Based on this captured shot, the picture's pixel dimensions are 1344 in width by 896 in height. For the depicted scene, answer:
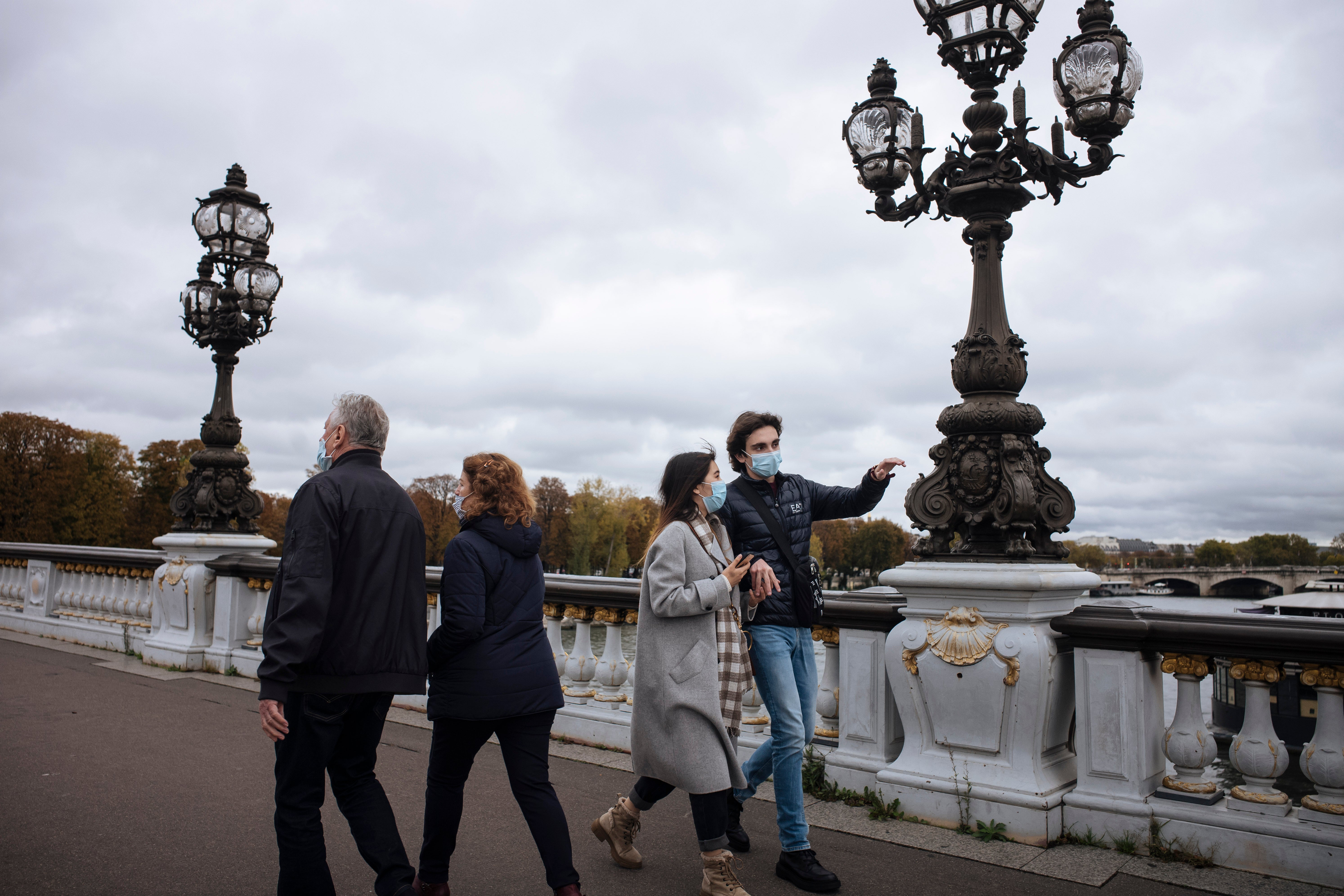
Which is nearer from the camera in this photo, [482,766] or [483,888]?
[483,888]

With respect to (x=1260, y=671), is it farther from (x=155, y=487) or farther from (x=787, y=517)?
(x=155, y=487)

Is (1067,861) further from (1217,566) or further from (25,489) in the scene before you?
(1217,566)

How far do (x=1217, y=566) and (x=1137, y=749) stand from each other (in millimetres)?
116210

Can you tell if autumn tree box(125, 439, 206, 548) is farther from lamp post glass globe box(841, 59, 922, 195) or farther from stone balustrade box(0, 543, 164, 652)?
lamp post glass globe box(841, 59, 922, 195)

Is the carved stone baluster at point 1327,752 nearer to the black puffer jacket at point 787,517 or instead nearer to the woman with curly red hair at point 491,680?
the black puffer jacket at point 787,517

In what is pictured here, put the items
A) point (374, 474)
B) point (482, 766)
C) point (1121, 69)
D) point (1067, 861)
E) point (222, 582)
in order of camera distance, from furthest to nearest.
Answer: point (222, 582)
point (482, 766)
point (1121, 69)
point (1067, 861)
point (374, 474)

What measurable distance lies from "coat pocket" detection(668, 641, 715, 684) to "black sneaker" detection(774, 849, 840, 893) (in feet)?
3.10

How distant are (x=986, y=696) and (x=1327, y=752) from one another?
1.41 m

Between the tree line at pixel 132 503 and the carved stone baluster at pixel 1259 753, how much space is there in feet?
76.9

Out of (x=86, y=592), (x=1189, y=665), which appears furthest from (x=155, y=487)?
(x=1189, y=665)

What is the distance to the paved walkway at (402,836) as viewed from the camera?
12.7 feet

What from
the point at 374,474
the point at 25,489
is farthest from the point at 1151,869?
the point at 25,489

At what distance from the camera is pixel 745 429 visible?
14.6 ft

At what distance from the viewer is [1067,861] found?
4.17 meters
